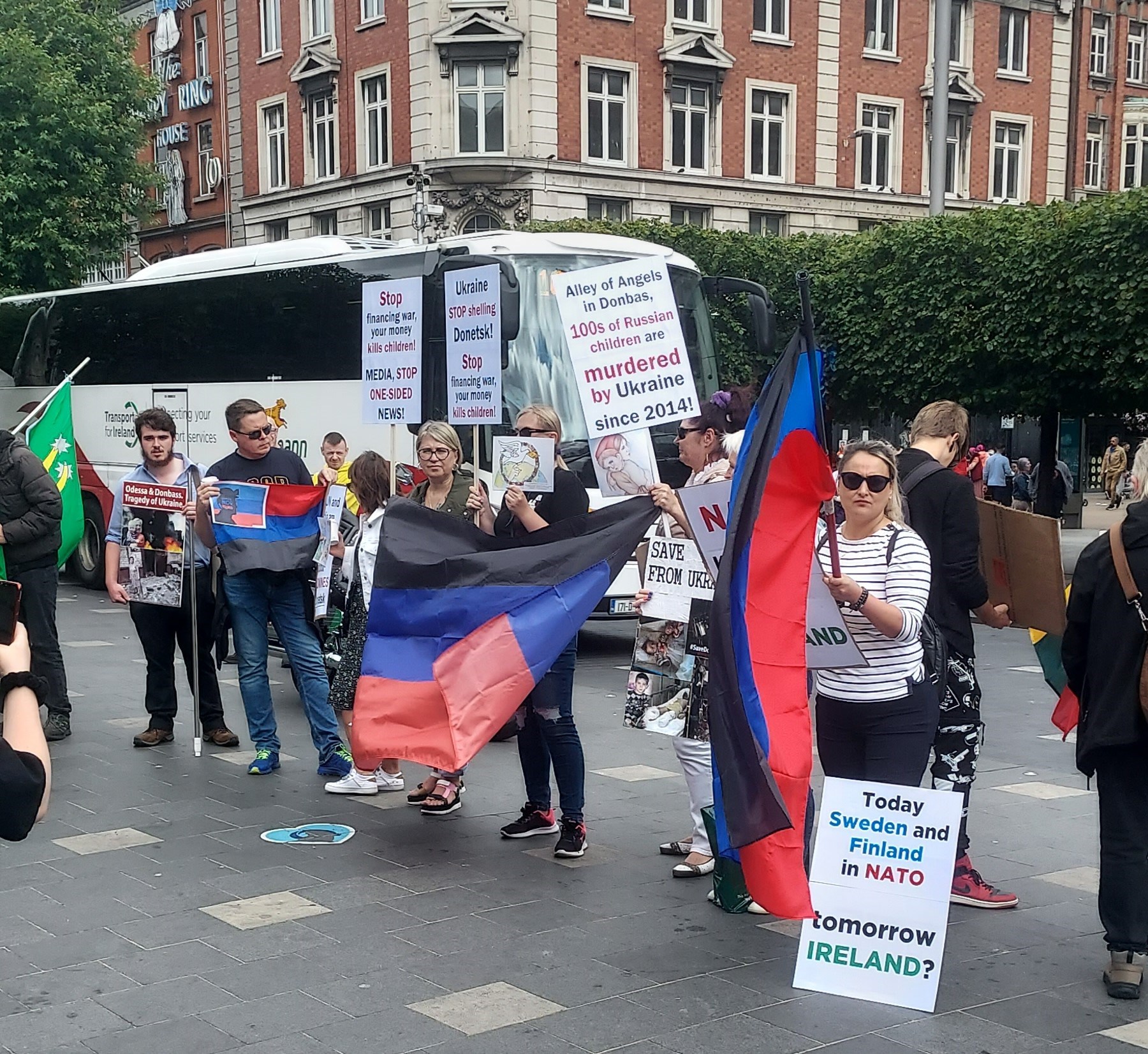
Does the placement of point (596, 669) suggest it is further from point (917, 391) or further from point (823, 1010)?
point (917, 391)

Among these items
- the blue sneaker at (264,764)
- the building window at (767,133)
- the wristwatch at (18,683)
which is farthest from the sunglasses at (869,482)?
the building window at (767,133)

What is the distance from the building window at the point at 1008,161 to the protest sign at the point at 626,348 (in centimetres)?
3925

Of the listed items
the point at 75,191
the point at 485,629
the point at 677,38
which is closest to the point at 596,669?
the point at 485,629

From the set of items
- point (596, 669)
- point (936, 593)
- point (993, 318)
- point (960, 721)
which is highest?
point (993, 318)

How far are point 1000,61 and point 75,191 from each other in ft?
88.0

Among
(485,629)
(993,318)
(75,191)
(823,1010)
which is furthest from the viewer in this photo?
(75,191)

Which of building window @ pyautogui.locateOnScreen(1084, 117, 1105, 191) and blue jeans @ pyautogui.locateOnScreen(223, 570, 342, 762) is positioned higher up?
building window @ pyautogui.locateOnScreen(1084, 117, 1105, 191)

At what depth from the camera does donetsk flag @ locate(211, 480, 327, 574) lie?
7.77 m

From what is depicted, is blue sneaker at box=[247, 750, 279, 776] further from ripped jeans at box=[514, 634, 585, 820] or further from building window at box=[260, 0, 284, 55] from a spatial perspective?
building window at box=[260, 0, 284, 55]

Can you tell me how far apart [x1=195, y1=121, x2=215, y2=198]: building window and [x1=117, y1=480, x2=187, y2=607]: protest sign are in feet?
127

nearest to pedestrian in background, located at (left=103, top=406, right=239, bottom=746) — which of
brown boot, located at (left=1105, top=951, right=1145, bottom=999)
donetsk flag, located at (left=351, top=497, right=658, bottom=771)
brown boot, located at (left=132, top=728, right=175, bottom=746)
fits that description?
brown boot, located at (left=132, top=728, right=175, bottom=746)

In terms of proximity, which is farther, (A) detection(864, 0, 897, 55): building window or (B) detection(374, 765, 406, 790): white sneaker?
(A) detection(864, 0, 897, 55): building window

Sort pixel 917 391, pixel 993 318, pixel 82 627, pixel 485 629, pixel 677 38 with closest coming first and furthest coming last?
pixel 485 629 < pixel 82 627 < pixel 993 318 < pixel 917 391 < pixel 677 38

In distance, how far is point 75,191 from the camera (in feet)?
104
